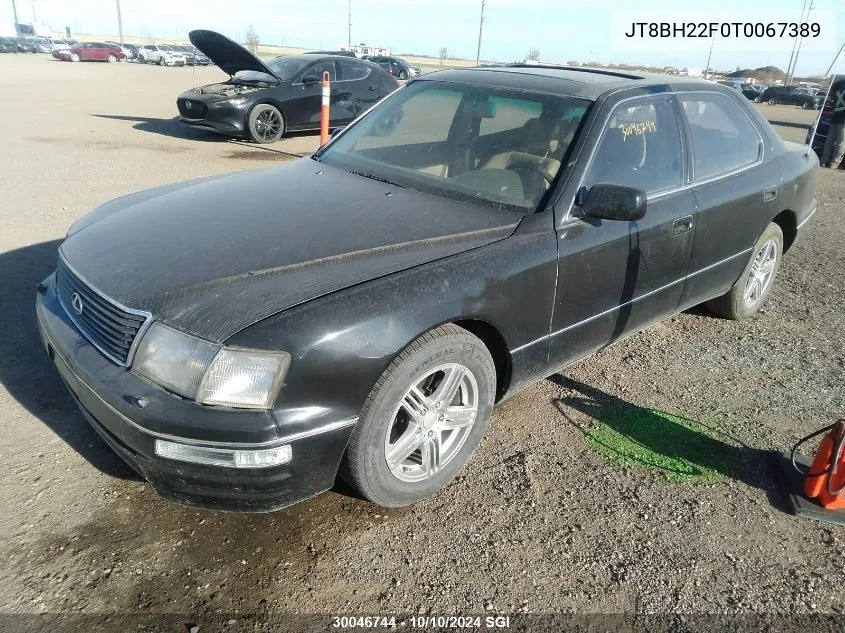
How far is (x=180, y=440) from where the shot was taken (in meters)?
2.12

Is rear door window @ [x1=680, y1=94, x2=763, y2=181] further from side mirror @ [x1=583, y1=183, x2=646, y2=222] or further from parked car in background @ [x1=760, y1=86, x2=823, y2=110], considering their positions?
parked car in background @ [x1=760, y1=86, x2=823, y2=110]

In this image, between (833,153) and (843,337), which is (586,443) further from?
(833,153)

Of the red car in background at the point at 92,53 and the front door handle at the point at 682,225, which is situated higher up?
the front door handle at the point at 682,225

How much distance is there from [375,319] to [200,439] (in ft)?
2.31

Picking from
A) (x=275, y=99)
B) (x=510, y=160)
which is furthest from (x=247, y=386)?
(x=275, y=99)

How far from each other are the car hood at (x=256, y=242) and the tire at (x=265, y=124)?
765 cm

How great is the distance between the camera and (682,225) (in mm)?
3436

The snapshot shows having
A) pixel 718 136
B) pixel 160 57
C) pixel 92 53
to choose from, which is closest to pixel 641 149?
pixel 718 136

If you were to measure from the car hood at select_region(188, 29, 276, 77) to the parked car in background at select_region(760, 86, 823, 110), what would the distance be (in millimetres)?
31101

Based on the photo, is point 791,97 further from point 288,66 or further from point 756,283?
point 756,283

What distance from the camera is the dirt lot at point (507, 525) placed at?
2242mm

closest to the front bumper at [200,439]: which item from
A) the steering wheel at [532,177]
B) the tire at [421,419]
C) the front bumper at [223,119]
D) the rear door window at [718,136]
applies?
the tire at [421,419]

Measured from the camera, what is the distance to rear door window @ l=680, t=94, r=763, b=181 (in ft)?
12.1

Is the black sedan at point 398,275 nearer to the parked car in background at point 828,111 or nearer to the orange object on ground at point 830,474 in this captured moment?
the orange object on ground at point 830,474
